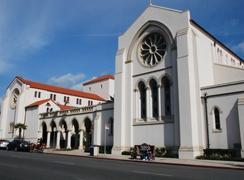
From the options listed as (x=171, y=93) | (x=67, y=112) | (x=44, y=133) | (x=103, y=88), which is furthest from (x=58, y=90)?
(x=171, y=93)

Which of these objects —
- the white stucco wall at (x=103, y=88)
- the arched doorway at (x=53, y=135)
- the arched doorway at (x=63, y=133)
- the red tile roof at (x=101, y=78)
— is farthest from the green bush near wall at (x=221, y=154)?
the red tile roof at (x=101, y=78)

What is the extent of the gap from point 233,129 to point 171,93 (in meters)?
6.86

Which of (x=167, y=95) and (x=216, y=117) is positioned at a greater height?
(x=167, y=95)

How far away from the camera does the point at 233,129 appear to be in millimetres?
23156

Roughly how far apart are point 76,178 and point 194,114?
16.7 metres

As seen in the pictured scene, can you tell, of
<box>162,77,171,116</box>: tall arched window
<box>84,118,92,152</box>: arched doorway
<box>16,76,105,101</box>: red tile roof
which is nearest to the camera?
<box>162,77,171,116</box>: tall arched window

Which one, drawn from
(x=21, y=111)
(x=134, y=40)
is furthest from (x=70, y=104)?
(x=134, y=40)

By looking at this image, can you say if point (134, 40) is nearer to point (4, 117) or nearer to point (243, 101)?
point (243, 101)

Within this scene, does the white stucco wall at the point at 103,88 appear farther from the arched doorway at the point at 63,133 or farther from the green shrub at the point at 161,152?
the green shrub at the point at 161,152

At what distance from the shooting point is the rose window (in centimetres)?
2988

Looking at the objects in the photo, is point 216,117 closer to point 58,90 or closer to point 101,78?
point 58,90

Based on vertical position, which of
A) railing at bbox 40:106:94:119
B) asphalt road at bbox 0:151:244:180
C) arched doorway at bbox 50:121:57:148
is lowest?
asphalt road at bbox 0:151:244:180

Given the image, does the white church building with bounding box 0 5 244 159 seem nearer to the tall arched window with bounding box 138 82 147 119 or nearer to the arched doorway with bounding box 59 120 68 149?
the tall arched window with bounding box 138 82 147 119

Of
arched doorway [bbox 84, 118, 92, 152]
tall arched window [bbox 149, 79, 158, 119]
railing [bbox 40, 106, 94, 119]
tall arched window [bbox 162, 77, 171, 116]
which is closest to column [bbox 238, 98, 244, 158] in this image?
tall arched window [bbox 162, 77, 171, 116]
